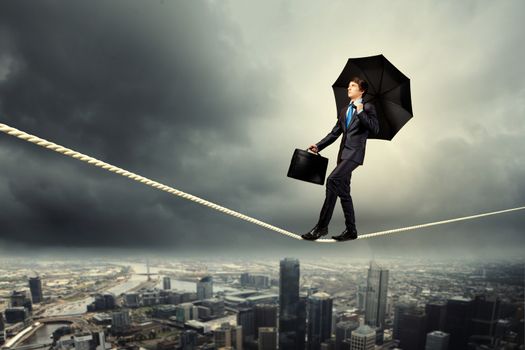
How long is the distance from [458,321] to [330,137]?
43166 millimetres

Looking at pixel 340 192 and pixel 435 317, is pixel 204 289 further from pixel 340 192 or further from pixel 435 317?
pixel 340 192

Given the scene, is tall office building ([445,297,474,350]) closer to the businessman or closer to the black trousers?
the black trousers

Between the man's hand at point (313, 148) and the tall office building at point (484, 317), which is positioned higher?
the man's hand at point (313, 148)

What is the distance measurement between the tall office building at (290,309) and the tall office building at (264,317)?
1.87 m

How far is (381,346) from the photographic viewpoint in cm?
3008

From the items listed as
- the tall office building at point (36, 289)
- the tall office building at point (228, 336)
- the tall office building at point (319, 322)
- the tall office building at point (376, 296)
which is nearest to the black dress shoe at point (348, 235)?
the tall office building at point (228, 336)

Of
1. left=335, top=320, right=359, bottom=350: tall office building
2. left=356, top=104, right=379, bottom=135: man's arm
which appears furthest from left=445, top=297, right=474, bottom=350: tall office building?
left=356, top=104, right=379, bottom=135: man's arm

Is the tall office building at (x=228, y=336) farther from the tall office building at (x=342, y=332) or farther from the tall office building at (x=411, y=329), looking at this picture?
the tall office building at (x=411, y=329)

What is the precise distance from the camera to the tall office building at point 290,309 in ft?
107

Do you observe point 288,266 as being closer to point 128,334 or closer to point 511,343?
point 128,334

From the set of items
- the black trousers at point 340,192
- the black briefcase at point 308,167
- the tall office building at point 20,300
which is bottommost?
the tall office building at point 20,300

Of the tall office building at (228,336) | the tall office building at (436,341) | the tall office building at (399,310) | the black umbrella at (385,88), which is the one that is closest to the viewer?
the black umbrella at (385,88)

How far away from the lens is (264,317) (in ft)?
107

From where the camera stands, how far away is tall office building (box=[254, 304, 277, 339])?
32.2 meters
